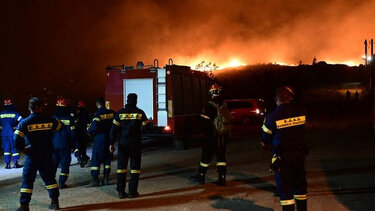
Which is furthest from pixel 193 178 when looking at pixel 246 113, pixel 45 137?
pixel 246 113

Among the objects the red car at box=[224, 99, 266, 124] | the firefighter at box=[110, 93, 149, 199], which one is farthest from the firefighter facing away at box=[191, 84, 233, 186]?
the red car at box=[224, 99, 266, 124]

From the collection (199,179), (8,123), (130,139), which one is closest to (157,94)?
(8,123)

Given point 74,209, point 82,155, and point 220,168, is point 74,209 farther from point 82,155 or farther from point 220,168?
point 82,155

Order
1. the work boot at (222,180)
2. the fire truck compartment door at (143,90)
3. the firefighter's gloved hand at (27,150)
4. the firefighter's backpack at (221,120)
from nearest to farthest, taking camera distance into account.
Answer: the firefighter's gloved hand at (27,150), the firefighter's backpack at (221,120), the work boot at (222,180), the fire truck compartment door at (143,90)

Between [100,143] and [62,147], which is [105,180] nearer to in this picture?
[100,143]

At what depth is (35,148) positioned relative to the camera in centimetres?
585

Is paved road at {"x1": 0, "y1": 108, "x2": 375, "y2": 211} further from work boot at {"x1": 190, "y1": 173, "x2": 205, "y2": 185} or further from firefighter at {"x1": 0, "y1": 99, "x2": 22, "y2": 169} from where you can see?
firefighter at {"x1": 0, "y1": 99, "x2": 22, "y2": 169}

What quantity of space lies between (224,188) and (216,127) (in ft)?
3.69

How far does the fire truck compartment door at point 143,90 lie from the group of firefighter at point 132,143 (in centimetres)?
398

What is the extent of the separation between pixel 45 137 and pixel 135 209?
1.73 m

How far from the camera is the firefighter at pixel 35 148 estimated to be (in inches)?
227

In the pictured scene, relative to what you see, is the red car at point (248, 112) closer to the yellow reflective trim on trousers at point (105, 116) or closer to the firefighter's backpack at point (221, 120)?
the yellow reflective trim on trousers at point (105, 116)

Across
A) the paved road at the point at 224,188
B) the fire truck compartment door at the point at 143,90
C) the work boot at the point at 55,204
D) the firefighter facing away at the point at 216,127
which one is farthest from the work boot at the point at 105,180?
the fire truck compartment door at the point at 143,90

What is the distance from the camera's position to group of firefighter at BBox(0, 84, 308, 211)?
4.78 m
